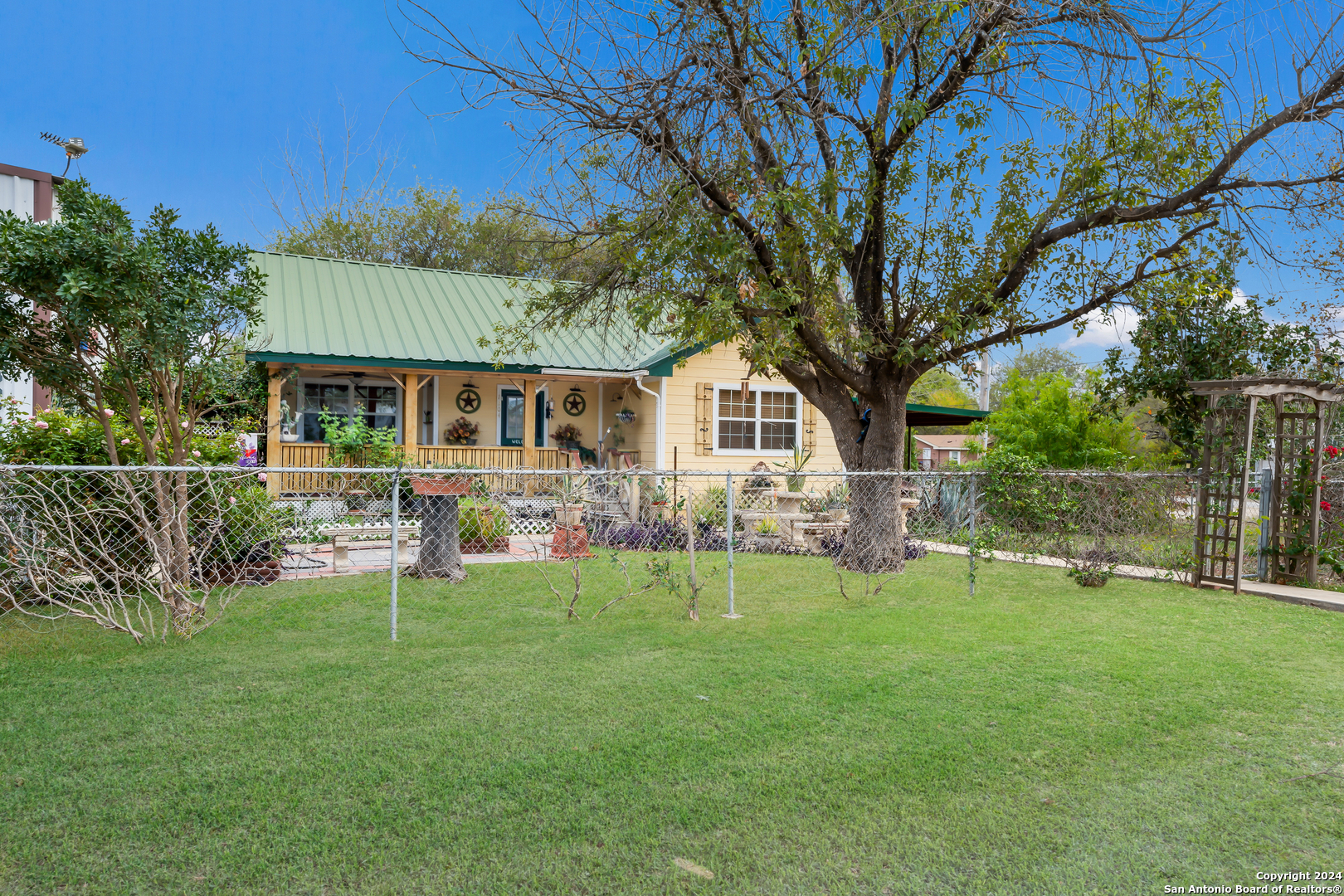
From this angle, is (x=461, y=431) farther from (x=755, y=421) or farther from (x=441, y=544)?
(x=441, y=544)

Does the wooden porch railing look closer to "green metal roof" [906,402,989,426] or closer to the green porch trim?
the green porch trim

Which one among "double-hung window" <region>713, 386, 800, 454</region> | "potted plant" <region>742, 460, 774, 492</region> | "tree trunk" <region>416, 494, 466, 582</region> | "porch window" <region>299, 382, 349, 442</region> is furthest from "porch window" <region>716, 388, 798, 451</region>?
"tree trunk" <region>416, 494, 466, 582</region>

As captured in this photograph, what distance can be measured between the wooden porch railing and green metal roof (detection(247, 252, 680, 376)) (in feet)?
5.20

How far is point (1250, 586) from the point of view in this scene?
28.7 ft

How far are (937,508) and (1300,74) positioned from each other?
8.77 m

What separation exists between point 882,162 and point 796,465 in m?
7.70

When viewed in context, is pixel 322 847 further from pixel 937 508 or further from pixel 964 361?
pixel 937 508

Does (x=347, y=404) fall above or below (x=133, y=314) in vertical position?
below

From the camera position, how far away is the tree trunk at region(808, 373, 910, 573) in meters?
9.45

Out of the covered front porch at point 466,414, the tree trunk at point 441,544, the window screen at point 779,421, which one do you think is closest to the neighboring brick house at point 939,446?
the window screen at point 779,421

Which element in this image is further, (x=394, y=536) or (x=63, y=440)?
(x=63, y=440)

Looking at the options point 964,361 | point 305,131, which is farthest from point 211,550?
point 305,131

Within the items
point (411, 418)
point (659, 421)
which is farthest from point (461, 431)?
point (659, 421)

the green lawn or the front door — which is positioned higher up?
the front door
